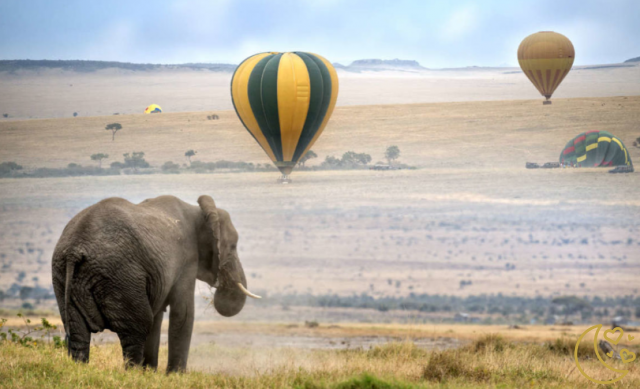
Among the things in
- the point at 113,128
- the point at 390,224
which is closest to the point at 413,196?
the point at 390,224

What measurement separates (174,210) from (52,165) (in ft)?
261

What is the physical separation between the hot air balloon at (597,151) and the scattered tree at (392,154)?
20.0 meters

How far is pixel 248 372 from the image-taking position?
12.0 meters

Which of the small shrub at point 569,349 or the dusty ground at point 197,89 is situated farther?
the dusty ground at point 197,89

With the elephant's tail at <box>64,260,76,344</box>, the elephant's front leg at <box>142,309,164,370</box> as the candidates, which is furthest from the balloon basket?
the elephant's tail at <box>64,260,76,344</box>

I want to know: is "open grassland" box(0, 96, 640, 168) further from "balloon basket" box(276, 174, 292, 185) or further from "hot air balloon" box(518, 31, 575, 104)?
"balloon basket" box(276, 174, 292, 185)

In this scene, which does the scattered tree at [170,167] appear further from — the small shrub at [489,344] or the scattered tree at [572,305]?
the small shrub at [489,344]

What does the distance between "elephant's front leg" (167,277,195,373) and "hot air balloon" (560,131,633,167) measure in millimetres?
65404

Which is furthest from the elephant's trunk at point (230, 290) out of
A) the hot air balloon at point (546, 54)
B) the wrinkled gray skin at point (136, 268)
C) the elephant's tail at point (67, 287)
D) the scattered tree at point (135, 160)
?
the scattered tree at point (135, 160)

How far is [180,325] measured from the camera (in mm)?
11555

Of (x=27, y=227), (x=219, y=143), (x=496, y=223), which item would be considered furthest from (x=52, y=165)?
(x=496, y=223)

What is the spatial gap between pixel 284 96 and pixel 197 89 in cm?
A: 11211

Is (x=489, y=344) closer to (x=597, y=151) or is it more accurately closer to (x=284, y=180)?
(x=284, y=180)

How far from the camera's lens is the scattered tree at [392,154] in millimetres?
90812
